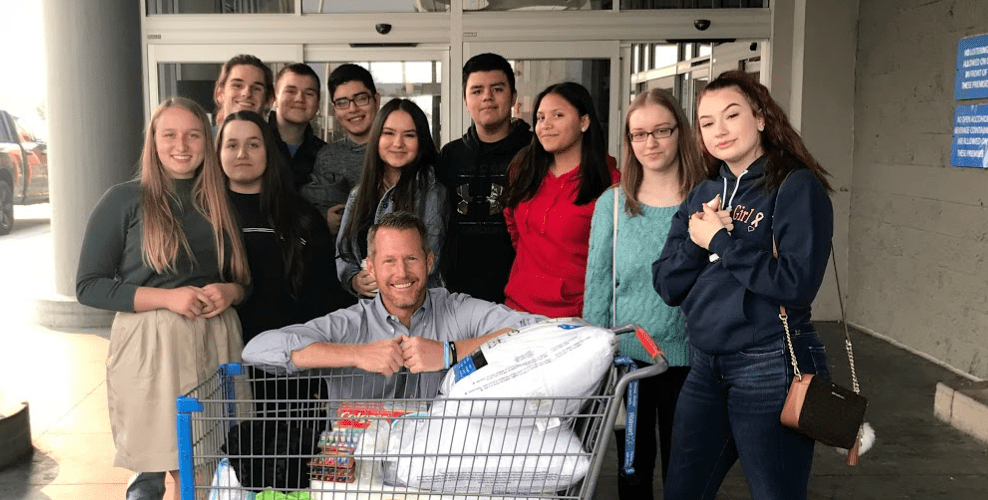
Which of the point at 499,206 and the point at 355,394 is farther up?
the point at 499,206

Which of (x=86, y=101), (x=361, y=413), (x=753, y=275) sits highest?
(x=86, y=101)

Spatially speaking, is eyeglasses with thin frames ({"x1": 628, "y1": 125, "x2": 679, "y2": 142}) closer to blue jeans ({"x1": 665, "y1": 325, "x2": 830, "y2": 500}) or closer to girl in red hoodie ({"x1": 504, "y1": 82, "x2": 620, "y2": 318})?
girl in red hoodie ({"x1": 504, "y1": 82, "x2": 620, "y2": 318})

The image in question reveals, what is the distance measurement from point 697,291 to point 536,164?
1.15m

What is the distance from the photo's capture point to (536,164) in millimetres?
3482

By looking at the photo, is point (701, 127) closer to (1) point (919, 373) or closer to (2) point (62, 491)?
(2) point (62, 491)

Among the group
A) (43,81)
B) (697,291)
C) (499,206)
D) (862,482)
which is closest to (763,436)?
(697,291)

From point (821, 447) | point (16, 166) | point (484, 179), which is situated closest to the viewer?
point (484, 179)

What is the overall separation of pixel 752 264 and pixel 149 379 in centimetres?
189

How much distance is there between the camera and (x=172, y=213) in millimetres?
3055

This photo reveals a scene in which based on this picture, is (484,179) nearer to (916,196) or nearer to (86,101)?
(916,196)

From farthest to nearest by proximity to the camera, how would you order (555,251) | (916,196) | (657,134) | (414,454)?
(916,196) → (555,251) → (657,134) → (414,454)

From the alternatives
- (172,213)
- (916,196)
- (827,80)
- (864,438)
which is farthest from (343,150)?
(827,80)

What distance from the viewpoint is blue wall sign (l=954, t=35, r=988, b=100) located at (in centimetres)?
580

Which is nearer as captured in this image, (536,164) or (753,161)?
(753,161)
